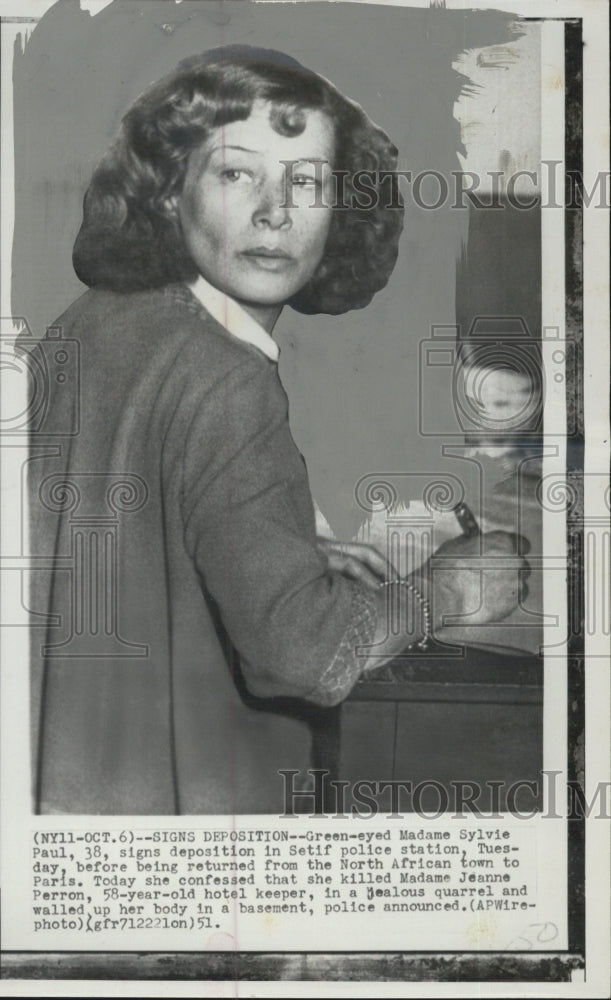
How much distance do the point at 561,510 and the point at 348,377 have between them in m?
0.43

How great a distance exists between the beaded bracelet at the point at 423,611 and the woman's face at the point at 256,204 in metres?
0.53

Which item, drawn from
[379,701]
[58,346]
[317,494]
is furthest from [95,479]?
[379,701]

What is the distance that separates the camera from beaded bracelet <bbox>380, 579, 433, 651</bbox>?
4.41 ft

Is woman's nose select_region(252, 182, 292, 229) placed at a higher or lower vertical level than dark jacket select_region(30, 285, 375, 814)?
higher

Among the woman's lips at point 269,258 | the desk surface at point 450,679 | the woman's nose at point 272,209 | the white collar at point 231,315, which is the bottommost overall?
the desk surface at point 450,679

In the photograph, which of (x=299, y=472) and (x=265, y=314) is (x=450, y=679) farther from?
(x=265, y=314)

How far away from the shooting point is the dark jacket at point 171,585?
133 centimetres

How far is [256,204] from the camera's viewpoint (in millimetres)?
1351

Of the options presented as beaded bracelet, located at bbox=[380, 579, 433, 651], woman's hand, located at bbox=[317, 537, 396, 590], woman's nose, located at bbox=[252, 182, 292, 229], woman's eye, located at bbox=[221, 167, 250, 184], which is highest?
woman's eye, located at bbox=[221, 167, 250, 184]

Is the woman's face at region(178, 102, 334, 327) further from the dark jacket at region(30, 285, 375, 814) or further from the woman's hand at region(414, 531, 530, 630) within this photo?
the woman's hand at region(414, 531, 530, 630)

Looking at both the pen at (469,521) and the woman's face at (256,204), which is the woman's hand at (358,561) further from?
the woman's face at (256,204)

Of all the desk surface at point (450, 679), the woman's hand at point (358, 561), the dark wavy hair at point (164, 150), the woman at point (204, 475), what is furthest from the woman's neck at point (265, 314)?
the desk surface at point (450, 679)

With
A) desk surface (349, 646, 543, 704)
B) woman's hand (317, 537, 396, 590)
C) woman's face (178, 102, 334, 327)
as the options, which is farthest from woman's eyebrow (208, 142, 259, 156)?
desk surface (349, 646, 543, 704)

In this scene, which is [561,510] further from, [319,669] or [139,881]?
[139,881]
